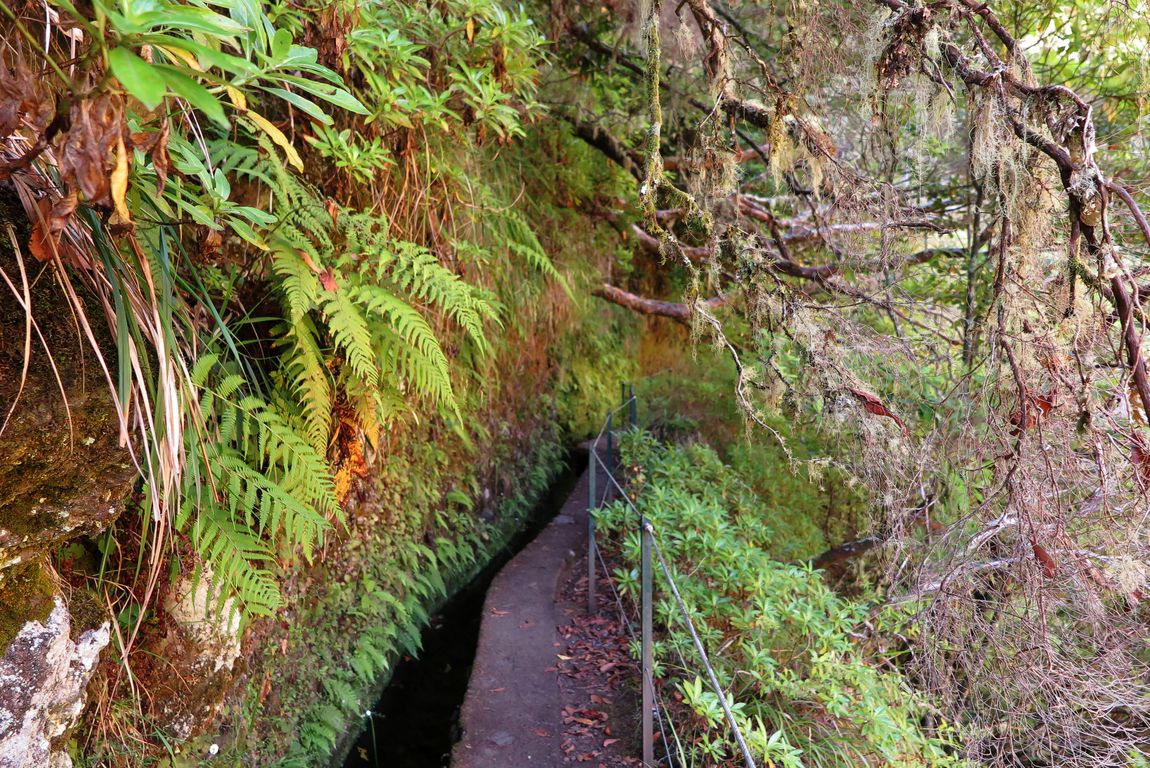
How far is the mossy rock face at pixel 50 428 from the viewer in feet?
6.68

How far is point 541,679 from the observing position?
439 cm

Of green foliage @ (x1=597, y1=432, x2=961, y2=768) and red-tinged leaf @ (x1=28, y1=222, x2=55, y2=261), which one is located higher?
red-tinged leaf @ (x1=28, y1=222, x2=55, y2=261)

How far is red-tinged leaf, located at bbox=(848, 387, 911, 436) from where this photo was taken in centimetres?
294

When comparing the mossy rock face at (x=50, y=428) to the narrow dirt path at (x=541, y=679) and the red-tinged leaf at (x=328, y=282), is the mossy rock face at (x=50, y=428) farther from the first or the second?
the narrow dirt path at (x=541, y=679)

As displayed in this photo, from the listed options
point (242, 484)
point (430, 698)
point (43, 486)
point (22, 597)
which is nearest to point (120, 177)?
point (43, 486)

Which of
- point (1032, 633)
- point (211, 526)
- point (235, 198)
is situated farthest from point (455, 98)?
point (1032, 633)

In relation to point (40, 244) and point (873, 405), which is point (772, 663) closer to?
point (873, 405)

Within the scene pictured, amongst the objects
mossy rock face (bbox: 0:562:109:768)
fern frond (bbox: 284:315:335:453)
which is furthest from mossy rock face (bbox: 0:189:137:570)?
fern frond (bbox: 284:315:335:453)

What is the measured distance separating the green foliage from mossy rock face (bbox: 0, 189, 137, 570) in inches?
97.5

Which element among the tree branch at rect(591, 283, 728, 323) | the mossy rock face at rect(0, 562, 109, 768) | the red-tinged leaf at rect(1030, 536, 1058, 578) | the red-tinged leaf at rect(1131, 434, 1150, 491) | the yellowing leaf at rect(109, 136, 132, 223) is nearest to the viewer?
the yellowing leaf at rect(109, 136, 132, 223)

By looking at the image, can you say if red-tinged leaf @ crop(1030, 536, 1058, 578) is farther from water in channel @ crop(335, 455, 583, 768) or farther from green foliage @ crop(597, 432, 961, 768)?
water in channel @ crop(335, 455, 583, 768)

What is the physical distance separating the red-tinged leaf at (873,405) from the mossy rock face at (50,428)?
2.83 m

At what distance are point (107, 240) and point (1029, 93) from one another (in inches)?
128

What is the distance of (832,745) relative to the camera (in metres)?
3.42
